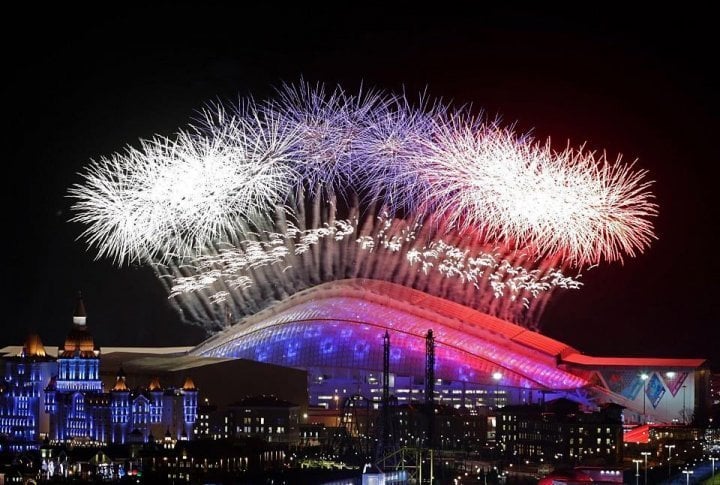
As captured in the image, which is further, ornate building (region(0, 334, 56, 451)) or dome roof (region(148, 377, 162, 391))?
dome roof (region(148, 377, 162, 391))

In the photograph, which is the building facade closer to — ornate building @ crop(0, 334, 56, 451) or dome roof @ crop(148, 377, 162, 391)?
dome roof @ crop(148, 377, 162, 391)

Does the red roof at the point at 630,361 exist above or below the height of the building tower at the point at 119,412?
above

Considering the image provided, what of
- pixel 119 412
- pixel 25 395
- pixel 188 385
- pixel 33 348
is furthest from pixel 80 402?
pixel 188 385

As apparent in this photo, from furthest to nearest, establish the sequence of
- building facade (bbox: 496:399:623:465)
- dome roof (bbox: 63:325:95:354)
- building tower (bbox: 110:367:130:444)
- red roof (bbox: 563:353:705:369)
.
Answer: red roof (bbox: 563:353:705:369)
dome roof (bbox: 63:325:95:354)
building tower (bbox: 110:367:130:444)
building facade (bbox: 496:399:623:465)

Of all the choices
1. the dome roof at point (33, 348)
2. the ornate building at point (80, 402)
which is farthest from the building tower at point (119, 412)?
the dome roof at point (33, 348)

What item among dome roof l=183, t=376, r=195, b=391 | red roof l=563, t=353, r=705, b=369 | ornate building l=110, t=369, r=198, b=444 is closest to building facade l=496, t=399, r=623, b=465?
red roof l=563, t=353, r=705, b=369

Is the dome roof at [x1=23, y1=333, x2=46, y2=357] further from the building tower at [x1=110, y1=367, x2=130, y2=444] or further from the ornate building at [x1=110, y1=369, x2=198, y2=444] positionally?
the building tower at [x1=110, y1=367, x2=130, y2=444]

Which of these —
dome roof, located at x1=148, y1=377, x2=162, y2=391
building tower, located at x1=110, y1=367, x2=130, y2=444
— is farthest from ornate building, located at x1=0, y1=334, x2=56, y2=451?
dome roof, located at x1=148, y1=377, x2=162, y2=391

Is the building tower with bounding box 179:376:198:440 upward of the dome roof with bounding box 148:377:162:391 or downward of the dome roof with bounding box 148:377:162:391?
downward

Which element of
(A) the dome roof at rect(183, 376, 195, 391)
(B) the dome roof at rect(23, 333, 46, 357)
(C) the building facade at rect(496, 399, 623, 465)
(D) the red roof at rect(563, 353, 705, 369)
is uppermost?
(B) the dome roof at rect(23, 333, 46, 357)

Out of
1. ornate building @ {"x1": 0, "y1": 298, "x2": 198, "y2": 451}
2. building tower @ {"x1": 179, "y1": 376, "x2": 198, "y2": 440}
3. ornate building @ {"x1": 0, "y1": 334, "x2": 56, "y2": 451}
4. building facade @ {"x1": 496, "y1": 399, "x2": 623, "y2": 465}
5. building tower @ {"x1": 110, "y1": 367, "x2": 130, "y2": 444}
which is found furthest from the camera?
building tower @ {"x1": 179, "y1": 376, "x2": 198, "y2": 440}

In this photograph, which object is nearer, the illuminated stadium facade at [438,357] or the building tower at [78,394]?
the building tower at [78,394]

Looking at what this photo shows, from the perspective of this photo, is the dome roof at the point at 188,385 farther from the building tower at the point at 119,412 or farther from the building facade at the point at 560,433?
the building facade at the point at 560,433

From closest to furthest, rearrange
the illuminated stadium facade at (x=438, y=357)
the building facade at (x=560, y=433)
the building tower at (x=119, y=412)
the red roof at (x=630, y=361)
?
the building facade at (x=560, y=433), the building tower at (x=119, y=412), the red roof at (x=630, y=361), the illuminated stadium facade at (x=438, y=357)
